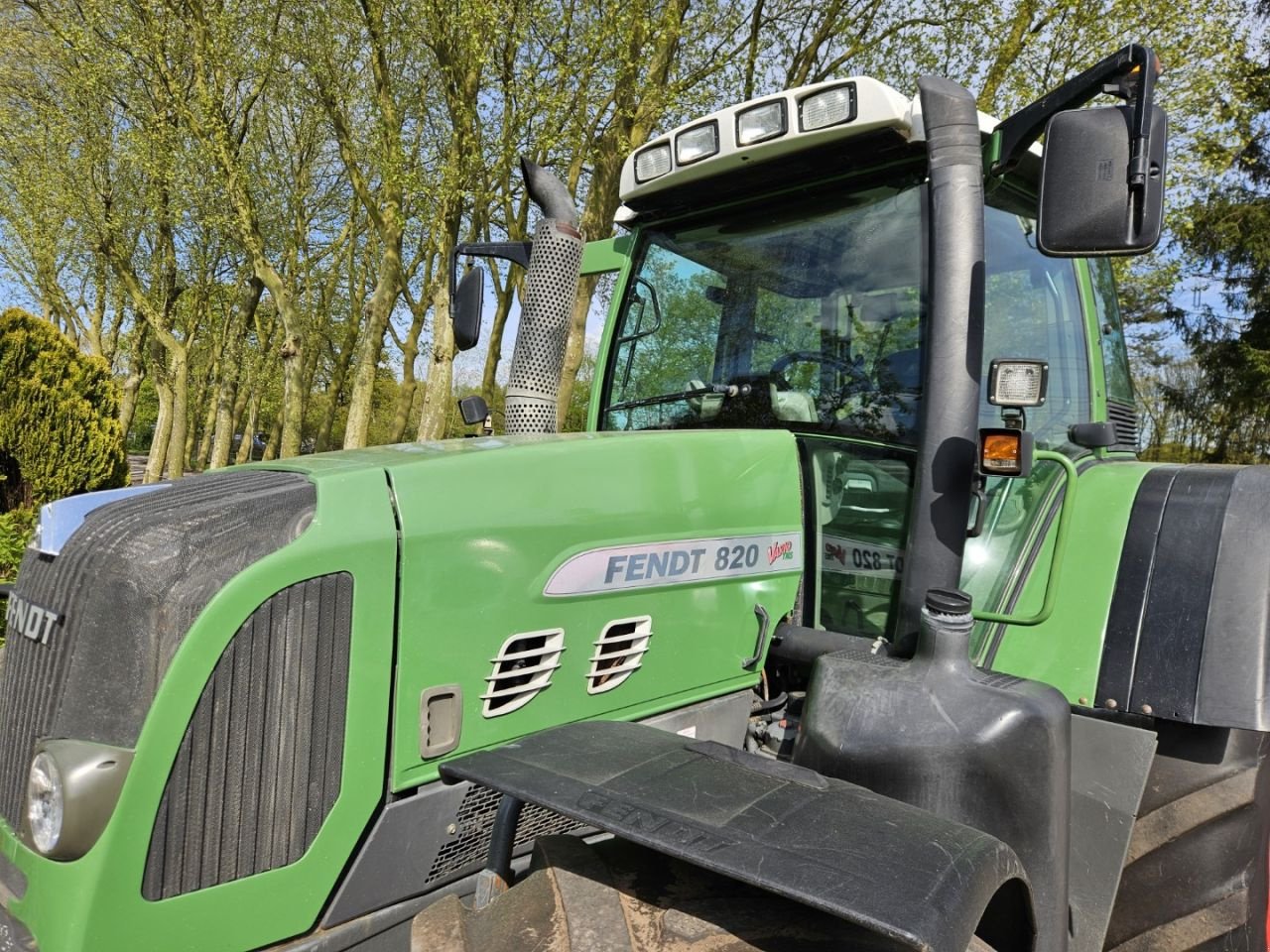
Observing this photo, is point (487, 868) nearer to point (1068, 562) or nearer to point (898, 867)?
point (898, 867)

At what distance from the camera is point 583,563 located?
1.65m

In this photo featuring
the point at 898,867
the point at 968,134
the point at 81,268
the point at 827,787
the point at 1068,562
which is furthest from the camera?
the point at 81,268

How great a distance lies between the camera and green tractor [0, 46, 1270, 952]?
122 centimetres

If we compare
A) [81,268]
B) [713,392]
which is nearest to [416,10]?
[713,392]

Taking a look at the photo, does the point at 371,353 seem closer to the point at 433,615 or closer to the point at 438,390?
the point at 438,390

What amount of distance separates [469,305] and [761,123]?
1.11 m

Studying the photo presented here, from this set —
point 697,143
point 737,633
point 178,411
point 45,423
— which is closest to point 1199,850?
point 737,633

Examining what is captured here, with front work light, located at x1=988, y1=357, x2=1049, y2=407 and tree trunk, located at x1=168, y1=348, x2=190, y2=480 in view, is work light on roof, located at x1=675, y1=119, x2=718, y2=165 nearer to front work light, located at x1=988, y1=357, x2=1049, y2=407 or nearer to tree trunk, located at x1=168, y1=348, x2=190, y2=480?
front work light, located at x1=988, y1=357, x2=1049, y2=407

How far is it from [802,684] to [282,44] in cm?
1329

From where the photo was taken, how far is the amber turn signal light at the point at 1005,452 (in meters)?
1.73

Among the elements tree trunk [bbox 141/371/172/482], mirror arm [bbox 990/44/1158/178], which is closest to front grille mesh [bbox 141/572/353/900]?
mirror arm [bbox 990/44/1158/178]

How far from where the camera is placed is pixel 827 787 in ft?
4.35

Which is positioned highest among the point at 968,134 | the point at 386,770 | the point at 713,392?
the point at 968,134

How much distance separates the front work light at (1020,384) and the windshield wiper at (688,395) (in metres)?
0.74
